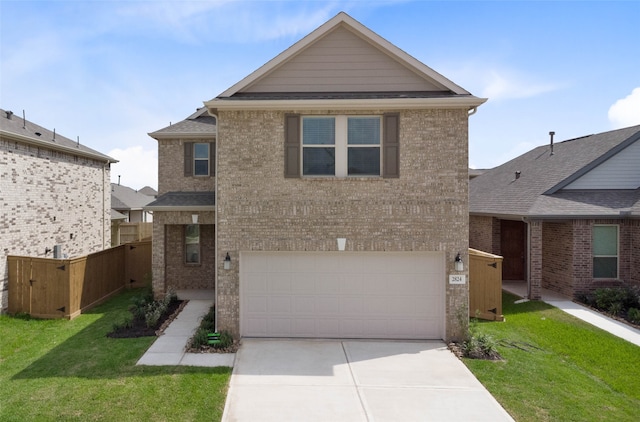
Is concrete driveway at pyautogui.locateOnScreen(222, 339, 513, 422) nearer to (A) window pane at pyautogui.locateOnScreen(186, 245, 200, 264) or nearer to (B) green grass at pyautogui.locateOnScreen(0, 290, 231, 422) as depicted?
(B) green grass at pyautogui.locateOnScreen(0, 290, 231, 422)

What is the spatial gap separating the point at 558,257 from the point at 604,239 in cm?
149

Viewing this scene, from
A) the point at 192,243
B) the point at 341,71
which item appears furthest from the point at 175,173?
the point at 341,71

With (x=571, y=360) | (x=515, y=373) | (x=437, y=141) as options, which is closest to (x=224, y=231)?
(x=437, y=141)

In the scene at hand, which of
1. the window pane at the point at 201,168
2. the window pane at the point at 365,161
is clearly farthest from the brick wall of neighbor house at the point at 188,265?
the window pane at the point at 365,161

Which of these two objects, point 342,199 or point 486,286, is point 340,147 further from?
point 486,286

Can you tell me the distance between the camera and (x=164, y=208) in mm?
11133

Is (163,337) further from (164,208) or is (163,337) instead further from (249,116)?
(249,116)

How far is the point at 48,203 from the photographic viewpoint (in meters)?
12.2

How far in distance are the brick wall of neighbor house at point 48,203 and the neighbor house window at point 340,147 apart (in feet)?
29.8

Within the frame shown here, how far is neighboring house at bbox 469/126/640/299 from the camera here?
1195 cm

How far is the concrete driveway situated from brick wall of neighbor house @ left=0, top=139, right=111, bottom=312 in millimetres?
8110

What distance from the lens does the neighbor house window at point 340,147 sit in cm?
845

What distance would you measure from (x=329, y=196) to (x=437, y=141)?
2.83 meters

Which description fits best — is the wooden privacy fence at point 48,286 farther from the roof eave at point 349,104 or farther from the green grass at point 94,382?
the roof eave at point 349,104
